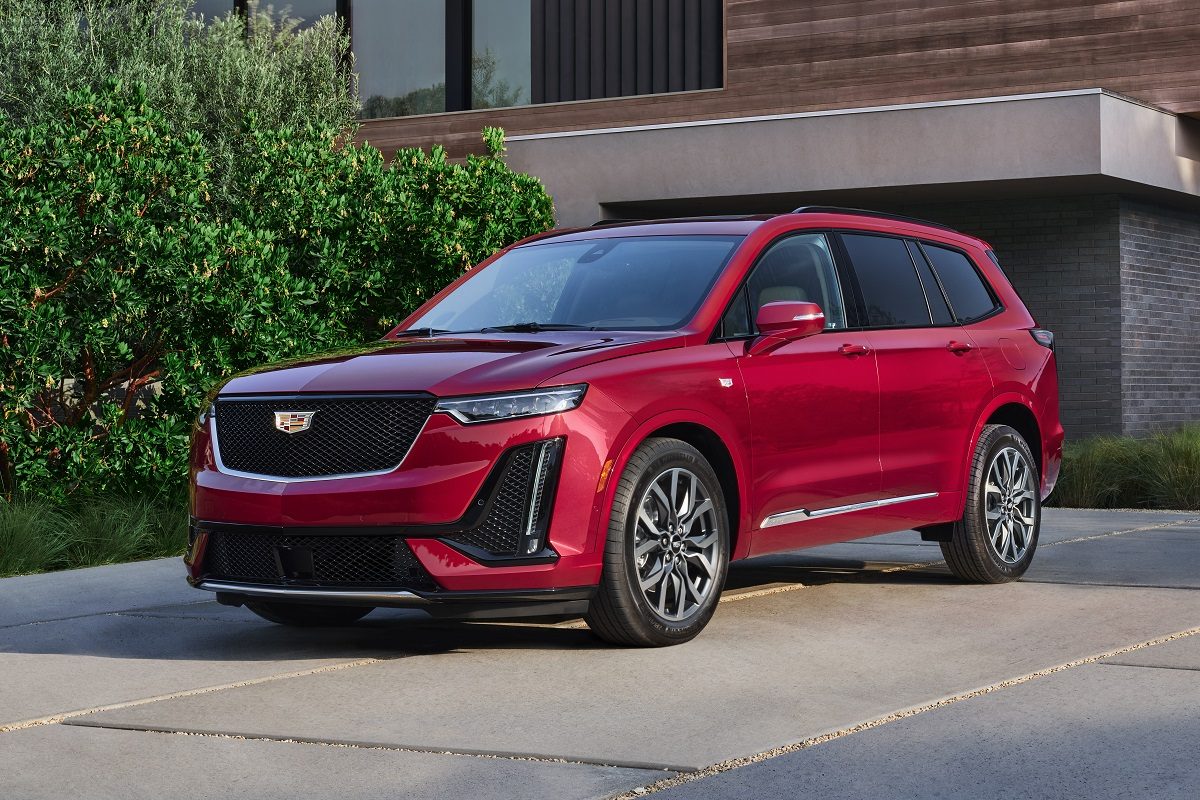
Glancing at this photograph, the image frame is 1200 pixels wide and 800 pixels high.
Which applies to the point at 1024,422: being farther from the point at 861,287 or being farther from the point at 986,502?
the point at 861,287

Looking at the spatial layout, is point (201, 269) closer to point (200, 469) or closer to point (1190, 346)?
point (200, 469)

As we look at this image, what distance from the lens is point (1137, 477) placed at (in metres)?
15.5

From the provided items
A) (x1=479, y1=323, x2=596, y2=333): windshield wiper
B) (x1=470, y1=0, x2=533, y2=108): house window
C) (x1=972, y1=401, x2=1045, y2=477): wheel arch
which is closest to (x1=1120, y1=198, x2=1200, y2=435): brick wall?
(x1=470, y1=0, x2=533, y2=108): house window

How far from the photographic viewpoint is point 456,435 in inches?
259

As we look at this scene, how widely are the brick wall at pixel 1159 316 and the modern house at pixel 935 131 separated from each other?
0.04 meters

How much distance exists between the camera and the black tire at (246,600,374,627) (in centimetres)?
792

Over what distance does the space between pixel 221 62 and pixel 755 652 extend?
14.4 metres

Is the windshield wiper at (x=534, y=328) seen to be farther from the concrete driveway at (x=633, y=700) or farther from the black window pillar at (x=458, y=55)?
the black window pillar at (x=458, y=55)

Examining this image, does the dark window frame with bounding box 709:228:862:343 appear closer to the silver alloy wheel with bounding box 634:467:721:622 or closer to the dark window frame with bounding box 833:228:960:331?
the dark window frame with bounding box 833:228:960:331

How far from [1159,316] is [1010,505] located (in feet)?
41.0

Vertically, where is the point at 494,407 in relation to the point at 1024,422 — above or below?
above

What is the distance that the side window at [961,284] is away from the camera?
938cm

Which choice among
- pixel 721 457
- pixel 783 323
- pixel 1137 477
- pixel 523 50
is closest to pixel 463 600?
pixel 721 457

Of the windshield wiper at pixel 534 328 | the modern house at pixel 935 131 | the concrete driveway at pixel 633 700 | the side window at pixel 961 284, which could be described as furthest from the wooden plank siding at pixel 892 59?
the windshield wiper at pixel 534 328
